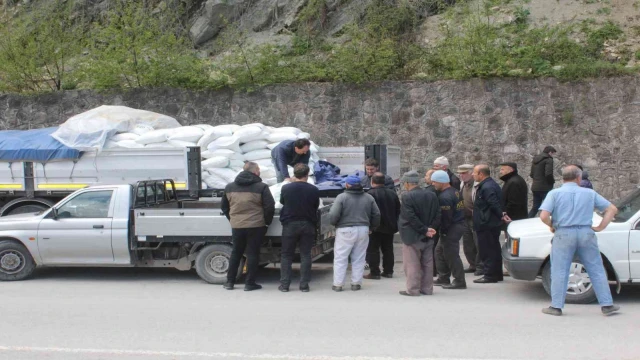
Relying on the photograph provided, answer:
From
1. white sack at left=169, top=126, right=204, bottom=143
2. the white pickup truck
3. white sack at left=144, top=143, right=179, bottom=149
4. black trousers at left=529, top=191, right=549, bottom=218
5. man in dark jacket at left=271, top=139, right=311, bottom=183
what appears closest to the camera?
the white pickup truck

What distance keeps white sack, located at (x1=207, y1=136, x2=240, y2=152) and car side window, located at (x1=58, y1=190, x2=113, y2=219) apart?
2940 millimetres

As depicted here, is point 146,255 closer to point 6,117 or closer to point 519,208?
point 519,208

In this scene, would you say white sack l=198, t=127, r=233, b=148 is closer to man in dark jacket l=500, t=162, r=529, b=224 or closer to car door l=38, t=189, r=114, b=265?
car door l=38, t=189, r=114, b=265

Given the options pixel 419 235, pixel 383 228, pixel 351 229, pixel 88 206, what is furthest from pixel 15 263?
pixel 419 235

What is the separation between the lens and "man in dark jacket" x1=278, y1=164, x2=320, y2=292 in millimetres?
9516

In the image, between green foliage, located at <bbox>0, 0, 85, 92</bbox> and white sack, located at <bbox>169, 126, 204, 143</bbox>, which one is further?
green foliage, located at <bbox>0, 0, 85, 92</bbox>

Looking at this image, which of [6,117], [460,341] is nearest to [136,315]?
[460,341]

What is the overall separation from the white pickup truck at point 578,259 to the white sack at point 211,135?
613cm

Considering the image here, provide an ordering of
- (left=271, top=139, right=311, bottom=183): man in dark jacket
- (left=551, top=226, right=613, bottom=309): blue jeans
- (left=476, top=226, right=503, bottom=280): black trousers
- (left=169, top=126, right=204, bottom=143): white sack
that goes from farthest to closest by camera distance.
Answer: (left=169, top=126, right=204, bottom=143): white sack, (left=271, top=139, right=311, bottom=183): man in dark jacket, (left=476, top=226, right=503, bottom=280): black trousers, (left=551, top=226, right=613, bottom=309): blue jeans

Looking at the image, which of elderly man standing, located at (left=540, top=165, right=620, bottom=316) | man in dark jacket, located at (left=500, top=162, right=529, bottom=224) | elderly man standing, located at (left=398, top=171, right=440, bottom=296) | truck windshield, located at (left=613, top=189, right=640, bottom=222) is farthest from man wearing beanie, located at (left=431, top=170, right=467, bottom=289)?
truck windshield, located at (left=613, top=189, right=640, bottom=222)

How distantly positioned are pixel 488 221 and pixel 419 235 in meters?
1.37

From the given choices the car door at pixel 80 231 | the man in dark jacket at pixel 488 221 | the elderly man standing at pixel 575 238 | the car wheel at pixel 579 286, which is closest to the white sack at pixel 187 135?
the car door at pixel 80 231

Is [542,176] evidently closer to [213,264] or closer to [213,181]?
[213,181]

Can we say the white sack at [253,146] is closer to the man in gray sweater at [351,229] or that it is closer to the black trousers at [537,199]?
the man in gray sweater at [351,229]
